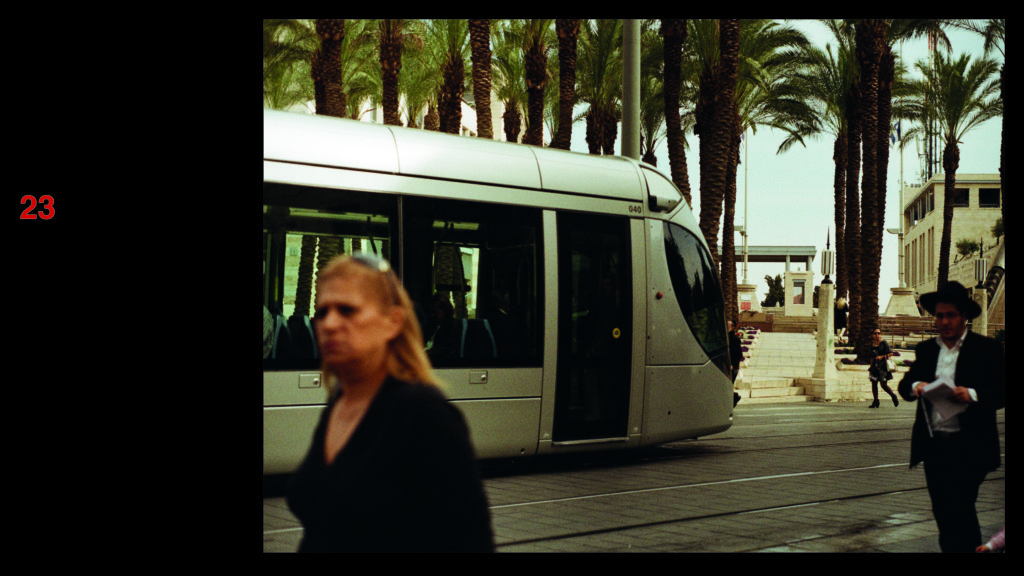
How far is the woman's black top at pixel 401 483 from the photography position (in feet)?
7.80

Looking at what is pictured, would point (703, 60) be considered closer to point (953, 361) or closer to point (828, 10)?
point (828, 10)

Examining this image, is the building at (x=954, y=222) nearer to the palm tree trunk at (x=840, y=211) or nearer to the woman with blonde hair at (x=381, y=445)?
the palm tree trunk at (x=840, y=211)

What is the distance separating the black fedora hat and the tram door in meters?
4.18

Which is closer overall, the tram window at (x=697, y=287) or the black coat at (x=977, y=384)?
the black coat at (x=977, y=384)

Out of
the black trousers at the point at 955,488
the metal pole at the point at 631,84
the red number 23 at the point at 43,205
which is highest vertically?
the metal pole at the point at 631,84

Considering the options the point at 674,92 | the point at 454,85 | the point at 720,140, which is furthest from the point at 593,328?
the point at 454,85

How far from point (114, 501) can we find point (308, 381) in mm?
2327

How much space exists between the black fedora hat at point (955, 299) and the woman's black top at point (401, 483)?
10.8ft

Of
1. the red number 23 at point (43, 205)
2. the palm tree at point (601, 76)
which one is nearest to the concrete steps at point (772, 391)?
the palm tree at point (601, 76)

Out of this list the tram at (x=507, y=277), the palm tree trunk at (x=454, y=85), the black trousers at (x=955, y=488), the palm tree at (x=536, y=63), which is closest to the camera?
the black trousers at (x=955, y=488)

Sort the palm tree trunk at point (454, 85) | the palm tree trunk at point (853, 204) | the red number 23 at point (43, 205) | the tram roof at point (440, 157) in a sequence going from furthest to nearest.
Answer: the palm tree trunk at point (454, 85) < the palm tree trunk at point (853, 204) < the tram roof at point (440, 157) < the red number 23 at point (43, 205)

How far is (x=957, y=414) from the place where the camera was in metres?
5.02

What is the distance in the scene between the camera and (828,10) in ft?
20.7

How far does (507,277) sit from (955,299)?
423 cm
